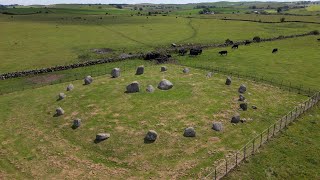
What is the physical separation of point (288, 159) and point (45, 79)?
49.5 metres

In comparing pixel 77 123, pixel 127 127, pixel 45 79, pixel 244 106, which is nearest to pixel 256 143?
pixel 244 106

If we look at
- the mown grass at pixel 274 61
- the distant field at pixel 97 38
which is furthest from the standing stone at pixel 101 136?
the distant field at pixel 97 38

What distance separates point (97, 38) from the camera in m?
109

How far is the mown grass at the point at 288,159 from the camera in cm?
3097

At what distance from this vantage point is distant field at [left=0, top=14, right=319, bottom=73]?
81.3 meters

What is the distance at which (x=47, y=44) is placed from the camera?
97.9 m

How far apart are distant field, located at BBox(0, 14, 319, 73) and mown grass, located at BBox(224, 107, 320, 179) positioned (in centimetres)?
5558

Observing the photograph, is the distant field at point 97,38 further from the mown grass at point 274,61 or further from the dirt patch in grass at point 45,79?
the mown grass at point 274,61

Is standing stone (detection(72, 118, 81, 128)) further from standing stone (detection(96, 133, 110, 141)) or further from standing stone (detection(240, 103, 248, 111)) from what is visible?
standing stone (detection(240, 103, 248, 111))

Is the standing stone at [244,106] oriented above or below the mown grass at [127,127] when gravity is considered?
above

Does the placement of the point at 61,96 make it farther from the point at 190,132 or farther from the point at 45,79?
the point at 190,132

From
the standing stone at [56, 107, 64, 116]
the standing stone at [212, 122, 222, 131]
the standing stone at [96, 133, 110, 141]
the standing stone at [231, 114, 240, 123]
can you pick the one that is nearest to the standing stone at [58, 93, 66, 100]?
the standing stone at [56, 107, 64, 116]

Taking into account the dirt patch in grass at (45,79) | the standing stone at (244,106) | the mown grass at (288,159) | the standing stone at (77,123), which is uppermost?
the standing stone at (244,106)

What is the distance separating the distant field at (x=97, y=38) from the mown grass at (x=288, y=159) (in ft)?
182
